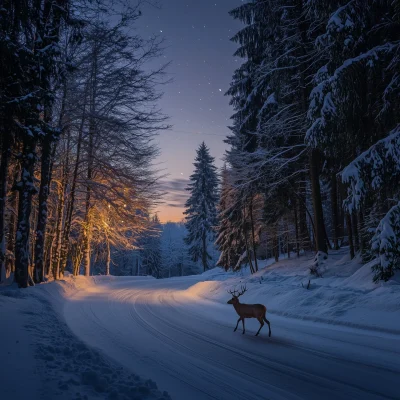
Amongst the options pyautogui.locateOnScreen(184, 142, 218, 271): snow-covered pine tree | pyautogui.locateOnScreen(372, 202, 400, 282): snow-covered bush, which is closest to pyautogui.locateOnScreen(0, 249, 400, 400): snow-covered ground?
pyautogui.locateOnScreen(372, 202, 400, 282): snow-covered bush

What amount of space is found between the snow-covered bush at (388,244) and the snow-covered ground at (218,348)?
0.42 m

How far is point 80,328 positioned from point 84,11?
9.58m

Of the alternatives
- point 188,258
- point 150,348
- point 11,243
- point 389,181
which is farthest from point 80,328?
point 188,258

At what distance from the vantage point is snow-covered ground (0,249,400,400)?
3.64 meters

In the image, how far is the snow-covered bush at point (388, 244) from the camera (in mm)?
7630

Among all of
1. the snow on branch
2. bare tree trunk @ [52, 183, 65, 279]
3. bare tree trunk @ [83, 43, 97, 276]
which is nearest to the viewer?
the snow on branch

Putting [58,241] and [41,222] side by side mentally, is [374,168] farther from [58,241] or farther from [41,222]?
[58,241]

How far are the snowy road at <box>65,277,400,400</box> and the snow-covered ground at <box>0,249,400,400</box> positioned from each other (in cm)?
2

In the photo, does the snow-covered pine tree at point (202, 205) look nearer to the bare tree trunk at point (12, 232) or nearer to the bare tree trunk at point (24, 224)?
the bare tree trunk at point (12, 232)

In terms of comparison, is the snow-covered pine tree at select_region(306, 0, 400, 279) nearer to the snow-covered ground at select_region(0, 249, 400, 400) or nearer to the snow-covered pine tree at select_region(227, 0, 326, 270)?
the snow-covered ground at select_region(0, 249, 400, 400)

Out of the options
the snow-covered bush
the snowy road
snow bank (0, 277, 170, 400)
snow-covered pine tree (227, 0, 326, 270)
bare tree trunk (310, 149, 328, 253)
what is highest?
snow-covered pine tree (227, 0, 326, 270)

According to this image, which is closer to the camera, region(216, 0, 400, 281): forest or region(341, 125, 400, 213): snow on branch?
region(341, 125, 400, 213): snow on branch

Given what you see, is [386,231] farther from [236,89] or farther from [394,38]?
[236,89]

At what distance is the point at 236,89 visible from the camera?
777 inches
